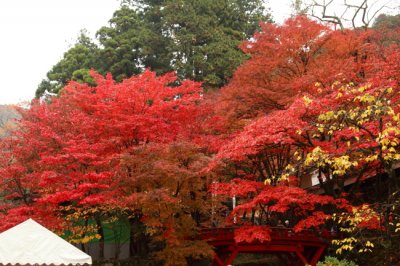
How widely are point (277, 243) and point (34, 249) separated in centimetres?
955

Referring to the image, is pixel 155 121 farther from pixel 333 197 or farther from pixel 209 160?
pixel 333 197

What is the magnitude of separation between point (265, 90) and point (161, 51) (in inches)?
512

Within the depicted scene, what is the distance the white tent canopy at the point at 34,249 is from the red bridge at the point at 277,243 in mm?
8045

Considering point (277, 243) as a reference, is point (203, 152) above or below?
above

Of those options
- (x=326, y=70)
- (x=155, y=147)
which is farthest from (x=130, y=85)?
(x=326, y=70)

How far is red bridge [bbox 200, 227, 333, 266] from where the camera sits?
14.6 metres

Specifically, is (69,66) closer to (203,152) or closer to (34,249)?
(203,152)

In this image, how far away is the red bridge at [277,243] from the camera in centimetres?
1465

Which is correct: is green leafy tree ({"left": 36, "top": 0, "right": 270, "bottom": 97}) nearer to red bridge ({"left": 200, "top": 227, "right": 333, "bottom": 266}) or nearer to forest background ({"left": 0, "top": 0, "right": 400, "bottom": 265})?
forest background ({"left": 0, "top": 0, "right": 400, "bottom": 265})

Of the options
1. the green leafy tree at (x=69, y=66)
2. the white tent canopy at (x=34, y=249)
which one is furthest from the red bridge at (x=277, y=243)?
the green leafy tree at (x=69, y=66)

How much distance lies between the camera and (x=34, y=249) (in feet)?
24.0

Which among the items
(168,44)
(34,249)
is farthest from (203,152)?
(168,44)

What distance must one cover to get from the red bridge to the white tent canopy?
8.05 m

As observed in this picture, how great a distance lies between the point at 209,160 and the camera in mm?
13828
